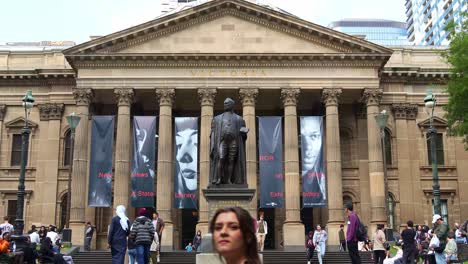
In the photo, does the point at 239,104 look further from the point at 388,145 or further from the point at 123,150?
the point at 388,145

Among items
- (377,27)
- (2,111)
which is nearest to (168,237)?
(2,111)

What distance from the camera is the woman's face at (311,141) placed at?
118 ft

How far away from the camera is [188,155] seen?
35.8 meters

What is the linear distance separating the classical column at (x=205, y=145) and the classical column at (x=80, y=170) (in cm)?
696

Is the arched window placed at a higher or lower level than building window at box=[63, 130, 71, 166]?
lower

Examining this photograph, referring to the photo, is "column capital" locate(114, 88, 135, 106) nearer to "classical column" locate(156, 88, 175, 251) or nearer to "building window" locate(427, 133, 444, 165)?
"classical column" locate(156, 88, 175, 251)

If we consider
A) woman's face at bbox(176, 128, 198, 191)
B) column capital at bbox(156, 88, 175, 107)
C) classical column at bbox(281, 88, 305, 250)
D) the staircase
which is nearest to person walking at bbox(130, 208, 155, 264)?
the staircase

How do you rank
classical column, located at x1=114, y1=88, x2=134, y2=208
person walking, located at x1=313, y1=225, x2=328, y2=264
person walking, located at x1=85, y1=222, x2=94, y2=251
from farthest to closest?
classical column, located at x1=114, y1=88, x2=134, y2=208
person walking, located at x1=85, y1=222, x2=94, y2=251
person walking, located at x1=313, y1=225, x2=328, y2=264

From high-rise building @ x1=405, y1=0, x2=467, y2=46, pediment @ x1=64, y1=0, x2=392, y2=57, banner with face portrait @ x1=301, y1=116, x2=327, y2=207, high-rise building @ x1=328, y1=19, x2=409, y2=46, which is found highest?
high-rise building @ x1=328, y1=19, x2=409, y2=46

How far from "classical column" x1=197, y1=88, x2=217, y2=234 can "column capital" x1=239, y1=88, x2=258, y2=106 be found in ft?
5.64

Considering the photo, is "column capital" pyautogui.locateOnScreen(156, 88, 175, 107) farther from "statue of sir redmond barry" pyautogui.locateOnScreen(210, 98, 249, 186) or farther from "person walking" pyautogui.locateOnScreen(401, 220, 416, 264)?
"person walking" pyautogui.locateOnScreen(401, 220, 416, 264)

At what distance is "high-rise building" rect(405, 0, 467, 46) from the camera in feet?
326

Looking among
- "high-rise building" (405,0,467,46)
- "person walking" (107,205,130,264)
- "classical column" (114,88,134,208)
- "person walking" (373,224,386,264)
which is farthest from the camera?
"high-rise building" (405,0,467,46)

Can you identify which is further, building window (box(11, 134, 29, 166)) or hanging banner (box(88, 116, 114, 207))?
building window (box(11, 134, 29, 166))
